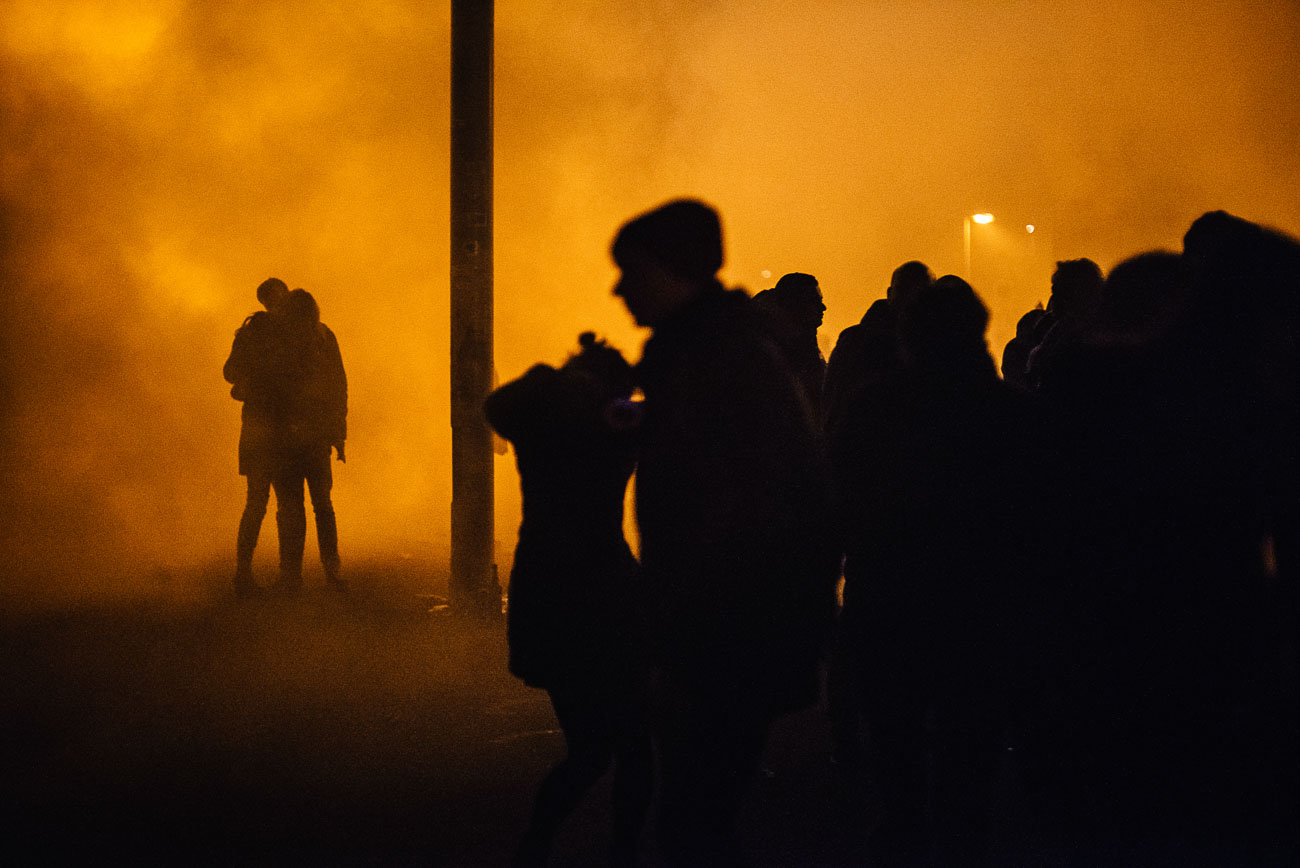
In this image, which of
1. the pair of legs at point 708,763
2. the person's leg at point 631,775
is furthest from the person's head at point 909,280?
the pair of legs at point 708,763

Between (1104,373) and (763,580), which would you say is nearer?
(763,580)

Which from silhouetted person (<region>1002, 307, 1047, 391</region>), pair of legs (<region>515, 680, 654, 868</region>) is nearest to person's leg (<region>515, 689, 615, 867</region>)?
pair of legs (<region>515, 680, 654, 868</region>)

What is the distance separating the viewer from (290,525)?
6922 mm

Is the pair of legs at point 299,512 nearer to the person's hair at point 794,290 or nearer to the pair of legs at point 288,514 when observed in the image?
the pair of legs at point 288,514

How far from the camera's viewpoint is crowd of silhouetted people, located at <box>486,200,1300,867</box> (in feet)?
7.19

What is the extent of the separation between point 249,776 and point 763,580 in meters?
2.63

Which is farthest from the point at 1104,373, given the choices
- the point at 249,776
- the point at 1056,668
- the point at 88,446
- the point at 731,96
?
the point at 731,96

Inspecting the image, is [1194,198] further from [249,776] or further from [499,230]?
[249,776]

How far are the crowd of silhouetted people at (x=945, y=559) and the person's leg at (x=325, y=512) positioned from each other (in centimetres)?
450

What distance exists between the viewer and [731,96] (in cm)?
1877

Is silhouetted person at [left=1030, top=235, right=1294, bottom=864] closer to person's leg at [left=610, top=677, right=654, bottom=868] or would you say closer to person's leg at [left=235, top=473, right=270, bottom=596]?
person's leg at [left=610, top=677, right=654, bottom=868]

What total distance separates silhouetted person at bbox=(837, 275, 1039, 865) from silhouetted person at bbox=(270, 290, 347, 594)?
14.9 feet

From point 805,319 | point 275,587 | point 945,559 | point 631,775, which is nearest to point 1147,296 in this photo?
point 945,559

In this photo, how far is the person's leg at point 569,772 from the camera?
2756 mm
